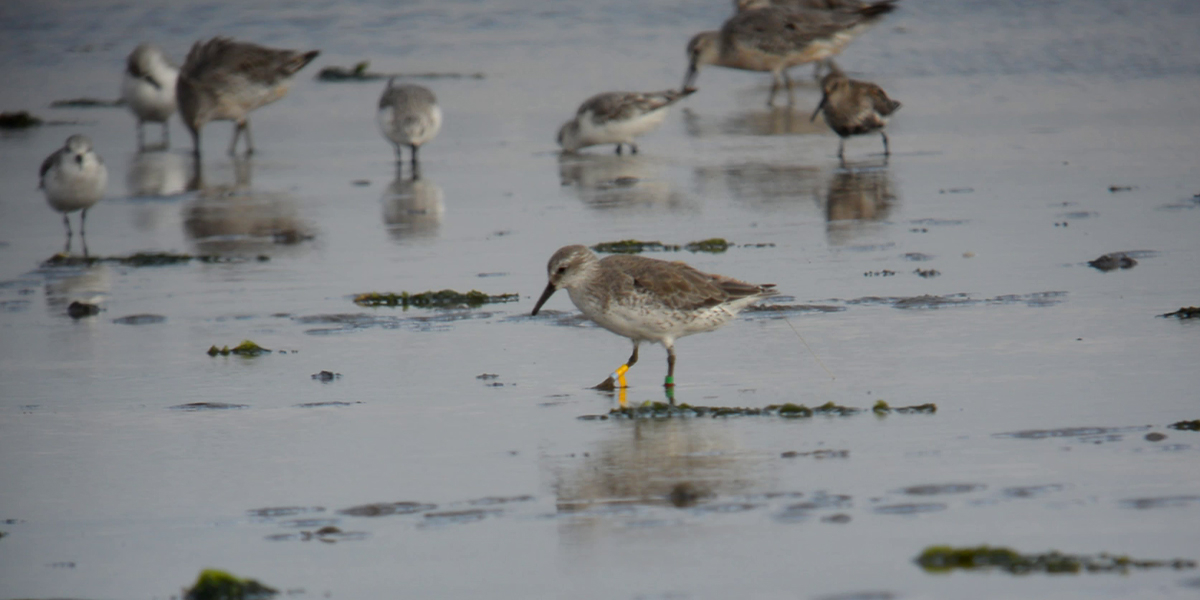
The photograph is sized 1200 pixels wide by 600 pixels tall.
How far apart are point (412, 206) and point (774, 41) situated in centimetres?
954

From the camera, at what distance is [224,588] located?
492 cm

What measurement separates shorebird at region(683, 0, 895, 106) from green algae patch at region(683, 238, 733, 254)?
10877mm

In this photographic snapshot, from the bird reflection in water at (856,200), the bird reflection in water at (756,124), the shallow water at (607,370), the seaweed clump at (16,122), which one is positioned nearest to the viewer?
the shallow water at (607,370)

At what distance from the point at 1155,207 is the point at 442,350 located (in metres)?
6.47

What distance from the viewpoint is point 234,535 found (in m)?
5.60

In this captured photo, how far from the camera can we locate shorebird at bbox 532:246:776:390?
26.1 ft

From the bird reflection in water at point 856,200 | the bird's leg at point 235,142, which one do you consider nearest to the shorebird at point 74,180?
the bird's leg at point 235,142

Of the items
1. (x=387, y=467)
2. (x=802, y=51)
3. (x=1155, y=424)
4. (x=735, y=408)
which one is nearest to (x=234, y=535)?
(x=387, y=467)

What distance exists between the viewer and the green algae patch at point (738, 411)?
697 centimetres

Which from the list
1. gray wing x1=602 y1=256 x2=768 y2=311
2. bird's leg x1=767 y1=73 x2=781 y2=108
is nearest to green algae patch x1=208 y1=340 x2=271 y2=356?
gray wing x1=602 y1=256 x2=768 y2=311

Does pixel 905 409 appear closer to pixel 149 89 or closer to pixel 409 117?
pixel 409 117

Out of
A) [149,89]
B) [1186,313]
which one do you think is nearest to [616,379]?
[1186,313]

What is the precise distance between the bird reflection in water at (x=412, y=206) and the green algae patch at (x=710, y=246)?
2552 millimetres

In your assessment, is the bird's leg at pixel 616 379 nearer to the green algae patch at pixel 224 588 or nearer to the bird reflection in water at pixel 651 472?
the bird reflection in water at pixel 651 472
